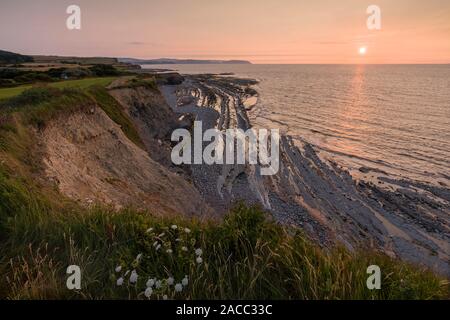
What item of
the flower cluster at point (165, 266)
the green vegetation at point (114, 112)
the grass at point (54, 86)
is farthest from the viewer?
the green vegetation at point (114, 112)

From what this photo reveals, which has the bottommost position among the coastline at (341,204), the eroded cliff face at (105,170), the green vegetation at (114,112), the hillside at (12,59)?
the coastline at (341,204)

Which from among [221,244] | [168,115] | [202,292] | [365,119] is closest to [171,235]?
[221,244]

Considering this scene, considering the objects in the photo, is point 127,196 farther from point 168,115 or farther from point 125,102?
point 168,115

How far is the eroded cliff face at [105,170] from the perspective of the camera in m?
11.1

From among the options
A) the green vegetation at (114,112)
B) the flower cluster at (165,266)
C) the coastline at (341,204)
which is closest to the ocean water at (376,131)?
the coastline at (341,204)

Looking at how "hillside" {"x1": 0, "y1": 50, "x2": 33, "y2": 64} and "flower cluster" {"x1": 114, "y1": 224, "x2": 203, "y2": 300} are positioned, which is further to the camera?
"hillside" {"x1": 0, "y1": 50, "x2": 33, "y2": 64}

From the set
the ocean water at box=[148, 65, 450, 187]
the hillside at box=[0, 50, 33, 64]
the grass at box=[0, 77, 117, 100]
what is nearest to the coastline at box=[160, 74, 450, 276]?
the ocean water at box=[148, 65, 450, 187]

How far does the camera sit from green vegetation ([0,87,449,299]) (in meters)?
3.54

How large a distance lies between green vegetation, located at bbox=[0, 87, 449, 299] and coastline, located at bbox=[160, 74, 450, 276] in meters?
11.3

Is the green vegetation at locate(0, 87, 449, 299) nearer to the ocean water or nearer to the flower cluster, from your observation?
the flower cluster

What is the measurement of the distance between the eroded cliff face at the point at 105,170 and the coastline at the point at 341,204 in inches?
135

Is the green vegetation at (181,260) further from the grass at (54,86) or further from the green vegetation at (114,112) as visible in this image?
the green vegetation at (114,112)

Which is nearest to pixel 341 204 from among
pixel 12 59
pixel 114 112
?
pixel 114 112
